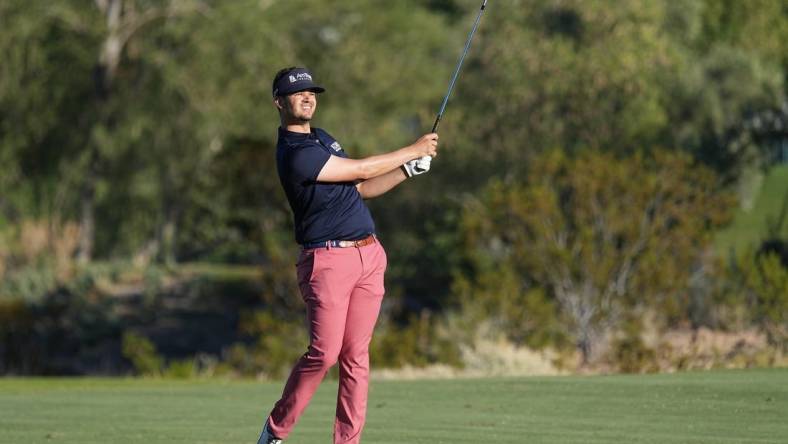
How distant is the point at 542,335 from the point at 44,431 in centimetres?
1301

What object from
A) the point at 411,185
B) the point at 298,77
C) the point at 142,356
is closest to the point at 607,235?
the point at 142,356

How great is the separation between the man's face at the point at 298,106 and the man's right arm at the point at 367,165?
11.4 inches

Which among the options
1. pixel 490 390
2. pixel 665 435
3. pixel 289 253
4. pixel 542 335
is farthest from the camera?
pixel 289 253

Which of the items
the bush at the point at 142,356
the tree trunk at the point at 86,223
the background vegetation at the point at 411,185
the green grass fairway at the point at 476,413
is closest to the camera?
the green grass fairway at the point at 476,413

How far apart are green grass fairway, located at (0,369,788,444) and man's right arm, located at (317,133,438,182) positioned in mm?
2101

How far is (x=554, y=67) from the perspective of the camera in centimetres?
3105

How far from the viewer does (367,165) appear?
27.0ft

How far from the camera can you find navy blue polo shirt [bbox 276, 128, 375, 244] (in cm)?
820

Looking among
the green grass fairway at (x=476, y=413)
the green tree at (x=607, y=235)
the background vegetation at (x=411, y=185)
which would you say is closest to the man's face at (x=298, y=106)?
the green grass fairway at (x=476, y=413)

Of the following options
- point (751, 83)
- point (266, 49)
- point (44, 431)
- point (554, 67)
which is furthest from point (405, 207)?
point (44, 431)

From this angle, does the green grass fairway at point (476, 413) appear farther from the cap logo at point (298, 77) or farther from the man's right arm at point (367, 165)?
the cap logo at point (298, 77)

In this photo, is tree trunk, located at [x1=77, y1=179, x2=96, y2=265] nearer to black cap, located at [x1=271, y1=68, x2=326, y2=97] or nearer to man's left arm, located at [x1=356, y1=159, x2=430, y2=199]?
man's left arm, located at [x1=356, y1=159, x2=430, y2=199]

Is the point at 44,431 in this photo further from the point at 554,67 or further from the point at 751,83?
the point at 751,83

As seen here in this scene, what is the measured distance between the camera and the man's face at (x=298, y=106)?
8352 mm
